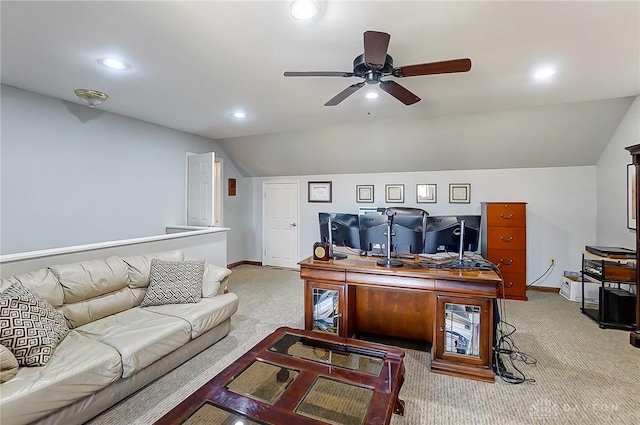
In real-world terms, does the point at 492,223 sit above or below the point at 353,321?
above

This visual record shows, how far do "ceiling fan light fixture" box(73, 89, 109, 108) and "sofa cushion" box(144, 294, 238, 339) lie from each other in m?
2.29

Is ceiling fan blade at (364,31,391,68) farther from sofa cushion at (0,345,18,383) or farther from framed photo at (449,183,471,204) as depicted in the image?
framed photo at (449,183,471,204)

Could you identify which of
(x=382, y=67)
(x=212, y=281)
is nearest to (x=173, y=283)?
(x=212, y=281)

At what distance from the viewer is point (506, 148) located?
4.52 metres

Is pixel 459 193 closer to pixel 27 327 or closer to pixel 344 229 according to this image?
pixel 344 229

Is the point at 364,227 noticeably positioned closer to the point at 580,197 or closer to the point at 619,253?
the point at 619,253

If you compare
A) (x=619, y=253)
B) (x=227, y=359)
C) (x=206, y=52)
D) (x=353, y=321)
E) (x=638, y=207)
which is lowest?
(x=227, y=359)

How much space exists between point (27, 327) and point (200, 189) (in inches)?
128

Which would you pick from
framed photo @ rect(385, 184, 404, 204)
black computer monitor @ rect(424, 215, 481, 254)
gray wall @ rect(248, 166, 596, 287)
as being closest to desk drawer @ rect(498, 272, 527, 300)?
gray wall @ rect(248, 166, 596, 287)

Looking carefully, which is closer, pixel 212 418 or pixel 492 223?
pixel 212 418

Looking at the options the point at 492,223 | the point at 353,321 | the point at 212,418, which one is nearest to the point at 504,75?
the point at 492,223

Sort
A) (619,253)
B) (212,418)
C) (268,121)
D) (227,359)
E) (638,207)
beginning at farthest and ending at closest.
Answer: (268,121) < (619,253) < (638,207) < (227,359) < (212,418)

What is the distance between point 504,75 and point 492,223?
2373 millimetres

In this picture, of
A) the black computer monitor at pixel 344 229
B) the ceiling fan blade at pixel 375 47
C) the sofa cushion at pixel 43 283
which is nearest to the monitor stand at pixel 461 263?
the black computer monitor at pixel 344 229
